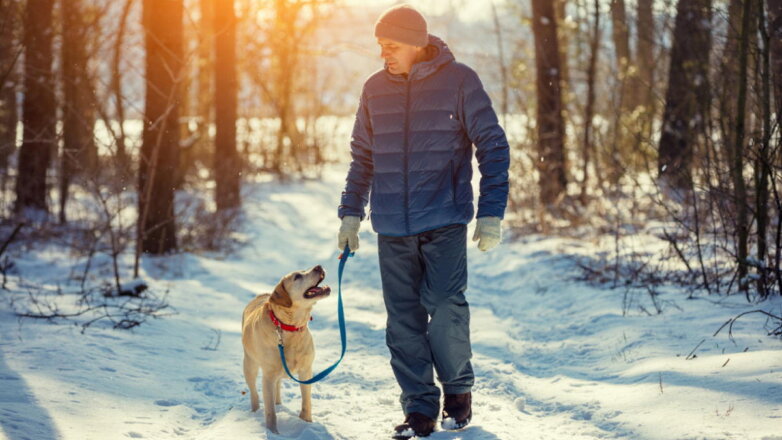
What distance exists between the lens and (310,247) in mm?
11672

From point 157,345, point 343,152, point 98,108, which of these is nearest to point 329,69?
point 343,152

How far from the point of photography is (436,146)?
385 cm

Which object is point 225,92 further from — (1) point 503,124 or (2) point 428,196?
(2) point 428,196

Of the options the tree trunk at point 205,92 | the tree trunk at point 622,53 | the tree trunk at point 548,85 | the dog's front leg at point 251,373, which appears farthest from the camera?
the tree trunk at point 205,92

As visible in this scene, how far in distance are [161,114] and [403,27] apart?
6.05 metres

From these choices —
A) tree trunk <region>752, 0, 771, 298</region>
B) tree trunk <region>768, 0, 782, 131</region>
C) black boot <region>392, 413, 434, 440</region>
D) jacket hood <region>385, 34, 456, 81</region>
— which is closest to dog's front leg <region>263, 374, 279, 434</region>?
black boot <region>392, 413, 434, 440</region>

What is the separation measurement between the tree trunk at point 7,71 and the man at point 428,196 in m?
3.80

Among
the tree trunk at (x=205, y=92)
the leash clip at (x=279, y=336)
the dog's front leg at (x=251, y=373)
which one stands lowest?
the dog's front leg at (x=251, y=373)

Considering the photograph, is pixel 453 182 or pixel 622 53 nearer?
pixel 453 182

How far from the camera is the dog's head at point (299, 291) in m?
3.88

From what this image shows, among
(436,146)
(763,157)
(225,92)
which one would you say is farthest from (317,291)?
(225,92)

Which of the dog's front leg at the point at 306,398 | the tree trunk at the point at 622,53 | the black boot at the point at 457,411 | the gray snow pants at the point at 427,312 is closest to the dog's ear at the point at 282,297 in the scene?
the dog's front leg at the point at 306,398

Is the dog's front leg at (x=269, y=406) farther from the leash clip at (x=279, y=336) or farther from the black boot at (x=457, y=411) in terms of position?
the black boot at (x=457, y=411)

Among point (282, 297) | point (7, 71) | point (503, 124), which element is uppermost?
point (503, 124)
